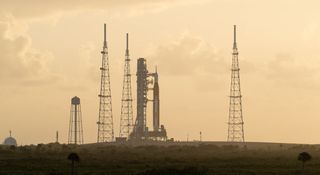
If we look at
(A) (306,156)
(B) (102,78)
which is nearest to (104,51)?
(B) (102,78)

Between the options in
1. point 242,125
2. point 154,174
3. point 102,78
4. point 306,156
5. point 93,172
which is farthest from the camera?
point 102,78

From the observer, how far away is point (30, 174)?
230 ft

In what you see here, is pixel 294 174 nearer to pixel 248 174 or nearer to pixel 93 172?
pixel 248 174

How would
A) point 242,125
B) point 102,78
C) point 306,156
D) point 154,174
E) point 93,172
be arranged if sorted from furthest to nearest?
point 102,78, point 242,125, point 306,156, point 93,172, point 154,174

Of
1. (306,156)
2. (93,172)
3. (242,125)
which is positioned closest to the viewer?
(93,172)

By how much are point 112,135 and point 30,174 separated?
123926 millimetres

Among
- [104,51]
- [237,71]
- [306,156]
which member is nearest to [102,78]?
[104,51]

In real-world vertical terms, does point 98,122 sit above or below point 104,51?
below

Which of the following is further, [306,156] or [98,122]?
[98,122]

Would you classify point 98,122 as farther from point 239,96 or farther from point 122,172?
point 122,172

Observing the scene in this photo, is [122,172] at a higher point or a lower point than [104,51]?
lower

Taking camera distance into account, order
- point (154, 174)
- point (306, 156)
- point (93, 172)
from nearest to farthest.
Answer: point (154, 174)
point (93, 172)
point (306, 156)

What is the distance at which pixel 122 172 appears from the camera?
73125mm

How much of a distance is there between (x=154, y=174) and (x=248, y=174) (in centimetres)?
805
